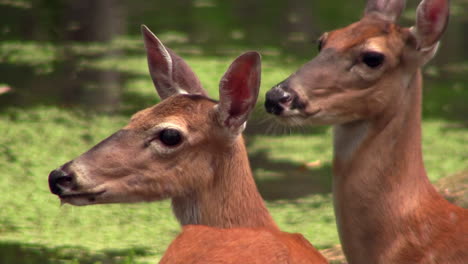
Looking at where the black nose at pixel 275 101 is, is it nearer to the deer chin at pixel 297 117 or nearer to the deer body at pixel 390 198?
the deer chin at pixel 297 117

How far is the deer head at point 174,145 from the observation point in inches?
177

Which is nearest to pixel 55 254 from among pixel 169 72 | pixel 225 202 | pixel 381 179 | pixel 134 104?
pixel 169 72

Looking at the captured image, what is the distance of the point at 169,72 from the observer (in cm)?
495

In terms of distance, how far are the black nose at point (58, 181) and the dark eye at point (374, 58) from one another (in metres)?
1.56

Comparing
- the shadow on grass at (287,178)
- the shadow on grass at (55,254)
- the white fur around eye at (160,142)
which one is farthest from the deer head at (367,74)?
the shadow on grass at (287,178)

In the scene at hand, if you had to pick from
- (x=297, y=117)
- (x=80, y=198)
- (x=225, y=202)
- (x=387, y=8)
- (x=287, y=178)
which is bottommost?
(x=287, y=178)

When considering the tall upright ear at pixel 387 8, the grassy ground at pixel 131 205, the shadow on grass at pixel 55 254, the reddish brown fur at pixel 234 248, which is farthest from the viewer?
the grassy ground at pixel 131 205

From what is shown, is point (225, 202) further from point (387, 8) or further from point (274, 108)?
point (387, 8)

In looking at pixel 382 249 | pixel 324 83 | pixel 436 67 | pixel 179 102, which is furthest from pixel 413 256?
pixel 436 67

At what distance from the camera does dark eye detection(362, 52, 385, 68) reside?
5.06m

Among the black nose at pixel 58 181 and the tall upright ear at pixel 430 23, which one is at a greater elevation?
the tall upright ear at pixel 430 23

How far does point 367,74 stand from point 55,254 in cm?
222

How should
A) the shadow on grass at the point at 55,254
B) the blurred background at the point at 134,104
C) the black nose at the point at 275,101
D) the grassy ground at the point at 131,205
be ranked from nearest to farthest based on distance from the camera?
1. the black nose at the point at 275,101
2. the shadow on grass at the point at 55,254
3. the grassy ground at the point at 131,205
4. the blurred background at the point at 134,104

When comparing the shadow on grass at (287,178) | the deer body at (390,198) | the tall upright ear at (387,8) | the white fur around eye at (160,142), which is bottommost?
the shadow on grass at (287,178)
